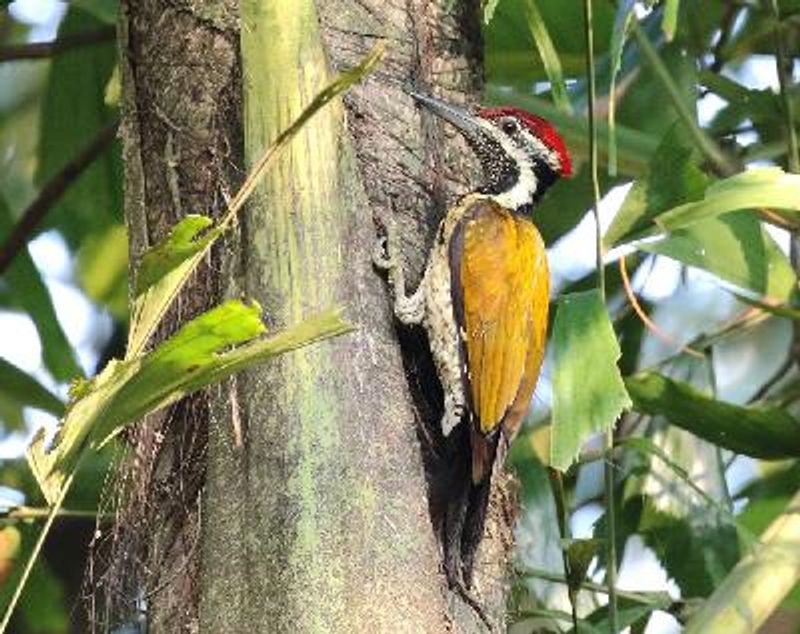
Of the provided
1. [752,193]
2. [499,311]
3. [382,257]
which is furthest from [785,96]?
[382,257]

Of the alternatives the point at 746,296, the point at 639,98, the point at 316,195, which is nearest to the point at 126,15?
the point at 316,195

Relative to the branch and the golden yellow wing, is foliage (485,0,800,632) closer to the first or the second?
the golden yellow wing

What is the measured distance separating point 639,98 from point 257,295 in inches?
76.0

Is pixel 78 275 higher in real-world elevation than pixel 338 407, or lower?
lower

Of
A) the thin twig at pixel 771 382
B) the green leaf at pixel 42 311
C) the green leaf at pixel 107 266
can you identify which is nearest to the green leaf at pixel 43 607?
the green leaf at pixel 42 311

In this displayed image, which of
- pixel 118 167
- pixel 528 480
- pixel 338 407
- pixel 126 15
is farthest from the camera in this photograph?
pixel 118 167

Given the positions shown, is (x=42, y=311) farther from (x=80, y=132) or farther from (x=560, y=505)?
(x=560, y=505)

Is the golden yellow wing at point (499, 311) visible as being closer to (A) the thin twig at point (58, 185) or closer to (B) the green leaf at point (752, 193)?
(B) the green leaf at point (752, 193)

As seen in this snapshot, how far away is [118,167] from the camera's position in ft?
14.4

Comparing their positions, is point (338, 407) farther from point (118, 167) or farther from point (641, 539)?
point (118, 167)

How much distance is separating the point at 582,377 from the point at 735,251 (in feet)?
2.55

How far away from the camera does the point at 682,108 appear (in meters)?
3.63

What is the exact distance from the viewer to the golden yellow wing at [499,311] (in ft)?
10.4

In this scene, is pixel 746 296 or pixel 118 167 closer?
pixel 746 296
